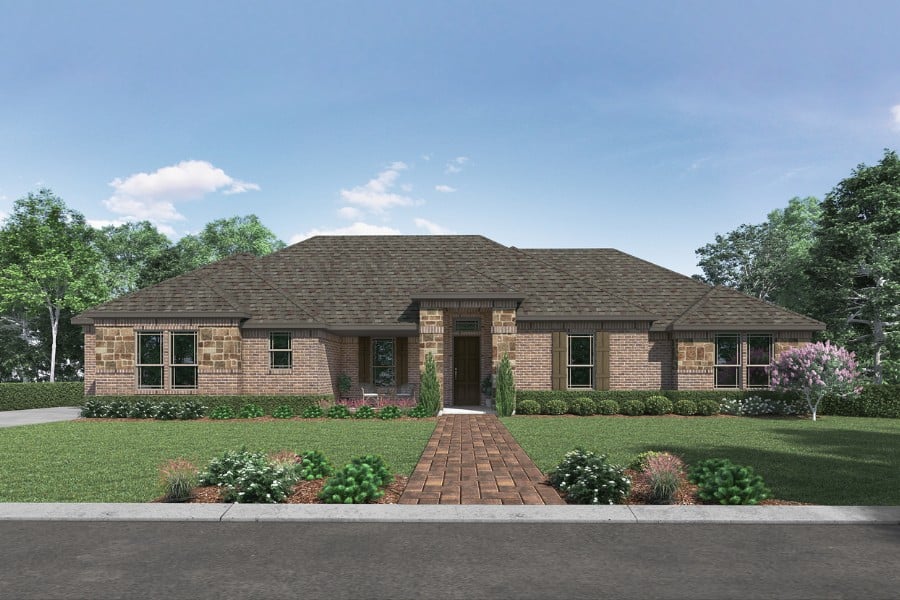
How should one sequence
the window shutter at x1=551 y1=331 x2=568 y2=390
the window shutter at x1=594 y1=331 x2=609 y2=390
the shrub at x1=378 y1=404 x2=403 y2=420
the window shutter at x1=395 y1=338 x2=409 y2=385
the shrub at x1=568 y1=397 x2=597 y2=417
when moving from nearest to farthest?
the shrub at x1=378 y1=404 x2=403 y2=420 → the shrub at x1=568 y1=397 x2=597 y2=417 → the window shutter at x1=594 y1=331 x2=609 y2=390 → the window shutter at x1=551 y1=331 x2=568 y2=390 → the window shutter at x1=395 y1=338 x2=409 y2=385

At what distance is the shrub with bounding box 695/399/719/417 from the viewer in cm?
2291

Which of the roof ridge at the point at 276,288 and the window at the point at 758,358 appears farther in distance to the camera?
the window at the point at 758,358

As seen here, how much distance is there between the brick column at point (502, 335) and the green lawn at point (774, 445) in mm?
2758

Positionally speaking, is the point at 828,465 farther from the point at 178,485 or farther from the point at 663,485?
the point at 178,485

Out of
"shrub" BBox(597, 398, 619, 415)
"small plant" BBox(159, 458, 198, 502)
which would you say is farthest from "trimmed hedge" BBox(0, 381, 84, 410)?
"small plant" BBox(159, 458, 198, 502)

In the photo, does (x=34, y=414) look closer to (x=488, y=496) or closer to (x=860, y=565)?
(x=488, y=496)

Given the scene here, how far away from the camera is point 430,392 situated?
21891mm

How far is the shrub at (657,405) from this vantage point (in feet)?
74.2

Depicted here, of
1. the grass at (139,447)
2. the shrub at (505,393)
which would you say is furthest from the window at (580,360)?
the grass at (139,447)

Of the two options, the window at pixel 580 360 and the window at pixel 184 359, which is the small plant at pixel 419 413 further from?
the window at pixel 184 359

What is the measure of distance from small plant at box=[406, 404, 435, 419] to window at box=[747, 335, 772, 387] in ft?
41.6

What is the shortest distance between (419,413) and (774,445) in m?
10.8

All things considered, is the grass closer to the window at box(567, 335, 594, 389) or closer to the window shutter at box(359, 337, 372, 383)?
the window shutter at box(359, 337, 372, 383)

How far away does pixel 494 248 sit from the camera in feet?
98.2
